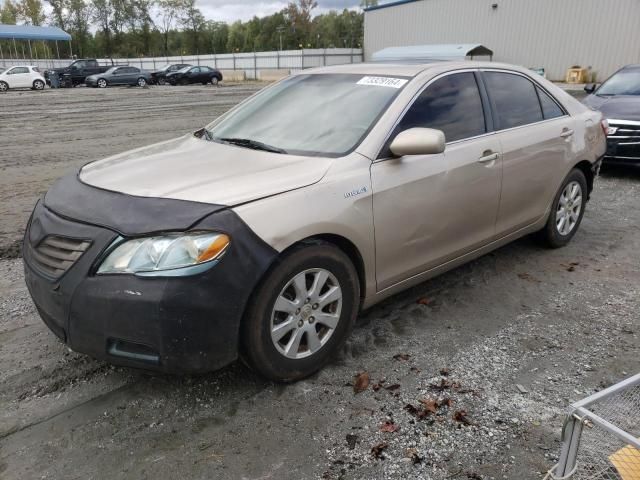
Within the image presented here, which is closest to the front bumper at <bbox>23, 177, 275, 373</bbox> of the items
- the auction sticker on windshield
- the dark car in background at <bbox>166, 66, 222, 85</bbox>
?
the auction sticker on windshield

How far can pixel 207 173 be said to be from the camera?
119 inches

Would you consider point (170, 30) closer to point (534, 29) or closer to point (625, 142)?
point (534, 29)

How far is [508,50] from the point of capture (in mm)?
36875

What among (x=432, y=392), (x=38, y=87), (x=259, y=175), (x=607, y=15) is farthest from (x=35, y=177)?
(x=607, y=15)

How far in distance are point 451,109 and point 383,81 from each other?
0.54 metres

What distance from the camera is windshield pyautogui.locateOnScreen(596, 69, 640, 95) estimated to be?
8805 millimetres

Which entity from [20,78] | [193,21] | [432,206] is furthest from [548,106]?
[193,21]

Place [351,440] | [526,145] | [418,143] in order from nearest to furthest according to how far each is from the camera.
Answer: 1. [351,440]
2. [418,143]
3. [526,145]

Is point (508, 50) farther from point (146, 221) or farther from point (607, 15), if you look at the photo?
point (146, 221)

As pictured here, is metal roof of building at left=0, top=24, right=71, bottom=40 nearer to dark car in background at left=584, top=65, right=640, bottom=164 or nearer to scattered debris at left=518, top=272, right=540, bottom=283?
dark car in background at left=584, top=65, right=640, bottom=164

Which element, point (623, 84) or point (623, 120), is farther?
point (623, 84)

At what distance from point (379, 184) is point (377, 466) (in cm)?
153

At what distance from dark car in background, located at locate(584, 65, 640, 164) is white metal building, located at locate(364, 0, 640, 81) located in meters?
24.5

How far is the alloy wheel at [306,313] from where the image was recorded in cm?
285
